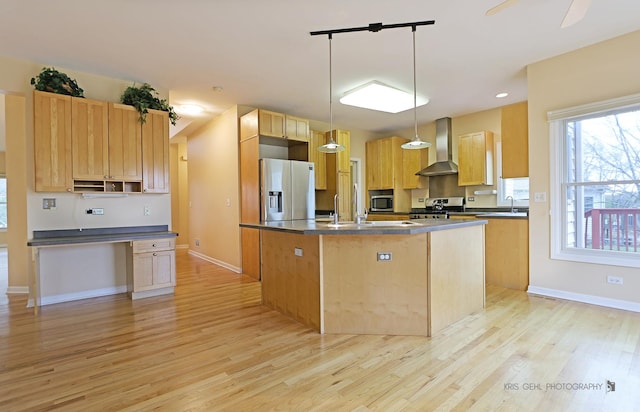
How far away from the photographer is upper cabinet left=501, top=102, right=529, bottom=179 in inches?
157

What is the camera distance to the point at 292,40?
3.13 m

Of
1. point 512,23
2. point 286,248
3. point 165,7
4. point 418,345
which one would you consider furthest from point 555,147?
point 165,7

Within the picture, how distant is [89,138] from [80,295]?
1901 millimetres

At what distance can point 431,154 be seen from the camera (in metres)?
6.46

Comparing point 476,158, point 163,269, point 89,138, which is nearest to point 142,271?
point 163,269

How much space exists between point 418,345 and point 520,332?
3.17 feet

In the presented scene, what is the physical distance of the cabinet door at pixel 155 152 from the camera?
402 centimetres

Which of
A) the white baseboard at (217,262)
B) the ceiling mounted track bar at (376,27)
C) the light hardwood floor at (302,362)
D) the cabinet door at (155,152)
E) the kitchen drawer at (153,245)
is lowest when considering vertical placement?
the light hardwood floor at (302,362)

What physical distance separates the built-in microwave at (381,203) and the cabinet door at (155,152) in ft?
14.3

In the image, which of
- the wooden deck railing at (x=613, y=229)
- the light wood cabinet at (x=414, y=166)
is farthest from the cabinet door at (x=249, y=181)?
the wooden deck railing at (x=613, y=229)

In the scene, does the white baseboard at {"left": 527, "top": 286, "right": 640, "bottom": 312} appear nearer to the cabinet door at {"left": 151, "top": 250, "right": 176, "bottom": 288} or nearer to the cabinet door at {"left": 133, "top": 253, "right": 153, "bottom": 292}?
the cabinet door at {"left": 151, "top": 250, "right": 176, "bottom": 288}

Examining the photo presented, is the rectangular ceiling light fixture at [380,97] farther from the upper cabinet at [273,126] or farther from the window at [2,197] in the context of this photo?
the window at [2,197]

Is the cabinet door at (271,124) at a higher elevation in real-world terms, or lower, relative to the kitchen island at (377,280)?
higher

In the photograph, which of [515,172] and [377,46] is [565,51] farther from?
[377,46]
